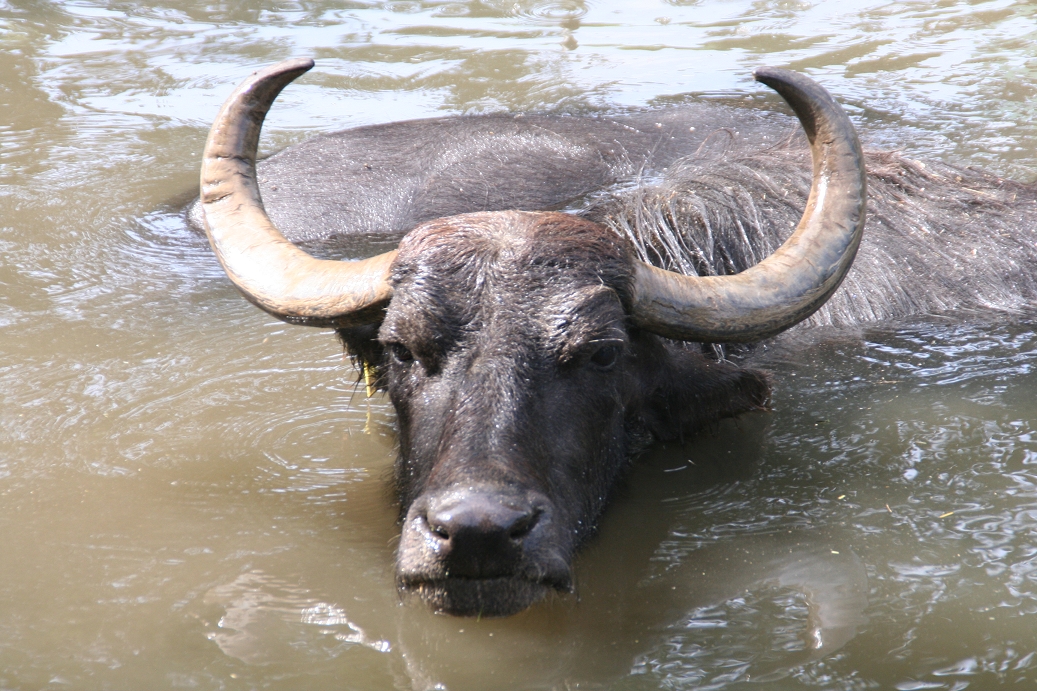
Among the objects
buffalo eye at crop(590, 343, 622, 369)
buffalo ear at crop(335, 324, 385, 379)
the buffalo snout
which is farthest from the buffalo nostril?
buffalo ear at crop(335, 324, 385, 379)

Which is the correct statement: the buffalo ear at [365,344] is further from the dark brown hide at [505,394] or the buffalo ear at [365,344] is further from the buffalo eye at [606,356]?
the buffalo eye at [606,356]

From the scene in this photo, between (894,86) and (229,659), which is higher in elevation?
(894,86)

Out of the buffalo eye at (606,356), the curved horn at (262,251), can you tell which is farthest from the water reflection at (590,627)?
the curved horn at (262,251)

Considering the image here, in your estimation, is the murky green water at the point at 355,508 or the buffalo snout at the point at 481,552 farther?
the murky green water at the point at 355,508

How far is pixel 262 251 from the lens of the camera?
3461 millimetres

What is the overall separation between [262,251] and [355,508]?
0.98 metres

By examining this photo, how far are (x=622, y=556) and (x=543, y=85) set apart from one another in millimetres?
6266

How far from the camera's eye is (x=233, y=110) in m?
3.50

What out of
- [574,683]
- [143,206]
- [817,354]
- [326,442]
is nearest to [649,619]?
[574,683]

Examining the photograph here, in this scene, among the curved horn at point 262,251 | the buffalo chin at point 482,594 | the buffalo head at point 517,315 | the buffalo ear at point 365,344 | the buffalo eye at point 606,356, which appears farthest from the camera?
the buffalo ear at point 365,344

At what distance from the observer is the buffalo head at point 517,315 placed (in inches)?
109

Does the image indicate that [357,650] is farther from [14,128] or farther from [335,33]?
[335,33]

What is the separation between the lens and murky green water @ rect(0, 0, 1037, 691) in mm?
2777

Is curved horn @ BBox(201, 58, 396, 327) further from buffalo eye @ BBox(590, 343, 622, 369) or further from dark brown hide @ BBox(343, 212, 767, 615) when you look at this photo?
buffalo eye @ BBox(590, 343, 622, 369)
